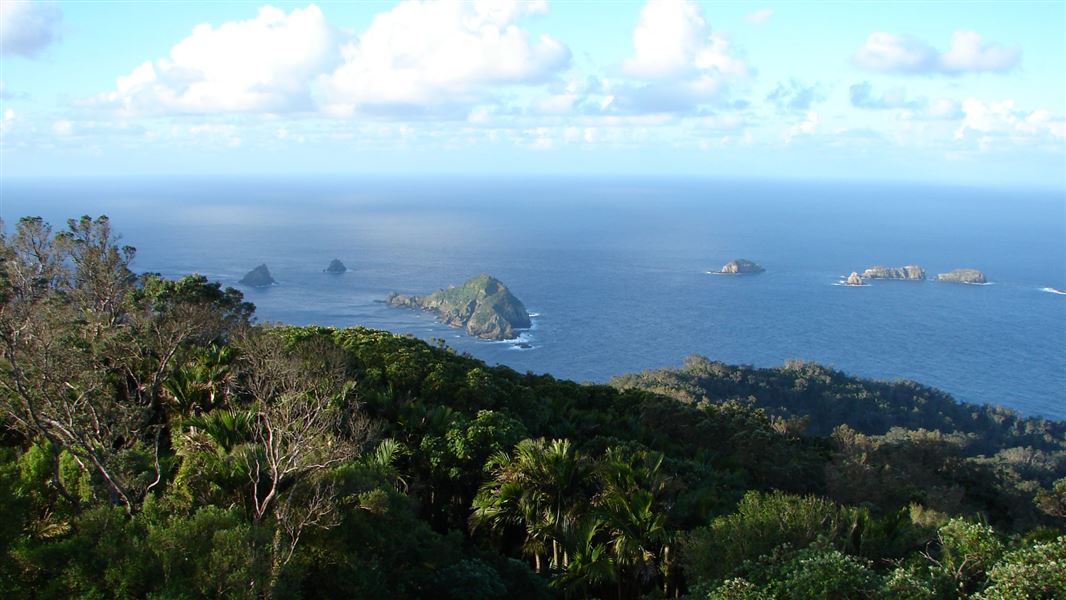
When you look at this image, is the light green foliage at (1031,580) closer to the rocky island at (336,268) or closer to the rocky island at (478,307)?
the rocky island at (478,307)

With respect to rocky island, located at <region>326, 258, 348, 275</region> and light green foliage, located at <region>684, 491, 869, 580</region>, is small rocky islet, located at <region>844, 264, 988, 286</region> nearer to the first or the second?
rocky island, located at <region>326, 258, 348, 275</region>

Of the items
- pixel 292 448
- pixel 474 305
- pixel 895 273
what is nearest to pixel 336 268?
pixel 474 305

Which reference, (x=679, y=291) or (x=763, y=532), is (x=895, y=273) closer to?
(x=679, y=291)

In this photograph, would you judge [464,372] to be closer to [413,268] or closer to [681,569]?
[681,569]

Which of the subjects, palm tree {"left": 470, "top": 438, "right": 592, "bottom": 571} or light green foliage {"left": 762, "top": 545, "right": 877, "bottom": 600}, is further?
palm tree {"left": 470, "top": 438, "right": 592, "bottom": 571}

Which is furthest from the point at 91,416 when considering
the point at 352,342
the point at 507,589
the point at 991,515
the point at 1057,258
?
the point at 1057,258

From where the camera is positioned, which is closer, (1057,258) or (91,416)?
(91,416)

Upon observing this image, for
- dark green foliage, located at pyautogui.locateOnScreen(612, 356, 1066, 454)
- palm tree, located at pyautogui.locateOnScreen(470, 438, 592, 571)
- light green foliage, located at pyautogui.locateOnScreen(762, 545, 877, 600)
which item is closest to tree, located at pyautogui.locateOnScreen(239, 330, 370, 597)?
palm tree, located at pyautogui.locateOnScreen(470, 438, 592, 571)
